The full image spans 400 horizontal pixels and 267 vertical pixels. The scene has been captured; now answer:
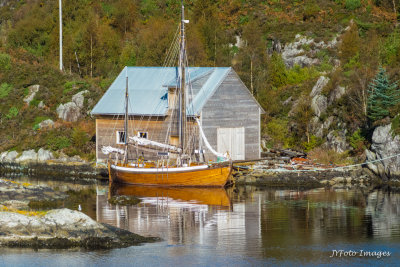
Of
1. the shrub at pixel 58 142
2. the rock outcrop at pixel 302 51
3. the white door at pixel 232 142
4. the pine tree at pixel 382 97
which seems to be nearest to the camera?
the pine tree at pixel 382 97

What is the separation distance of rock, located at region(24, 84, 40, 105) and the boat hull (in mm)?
19242

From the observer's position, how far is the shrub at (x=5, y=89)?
2434 inches

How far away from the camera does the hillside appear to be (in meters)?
51.3

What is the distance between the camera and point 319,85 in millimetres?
54062

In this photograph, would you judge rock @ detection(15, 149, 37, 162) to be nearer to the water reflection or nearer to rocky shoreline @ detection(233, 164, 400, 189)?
the water reflection

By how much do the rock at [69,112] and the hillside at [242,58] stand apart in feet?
1.43

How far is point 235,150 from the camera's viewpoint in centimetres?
4709

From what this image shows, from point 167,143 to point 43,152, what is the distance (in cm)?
1137

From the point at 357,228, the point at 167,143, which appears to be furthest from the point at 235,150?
the point at 357,228

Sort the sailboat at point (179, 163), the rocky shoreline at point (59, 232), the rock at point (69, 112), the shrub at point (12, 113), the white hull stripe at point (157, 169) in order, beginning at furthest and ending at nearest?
the shrub at point (12, 113), the rock at point (69, 112), the sailboat at point (179, 163), the white hull stripe at point (157, 169), the rocky shoreline at point (59, 232)

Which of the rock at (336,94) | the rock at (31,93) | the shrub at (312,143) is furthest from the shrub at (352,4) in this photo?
the rock at (31,93)

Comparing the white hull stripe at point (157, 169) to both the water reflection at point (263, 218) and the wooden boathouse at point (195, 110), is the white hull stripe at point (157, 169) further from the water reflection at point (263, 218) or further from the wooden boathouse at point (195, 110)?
the wooden boathouse at point (195, 110)

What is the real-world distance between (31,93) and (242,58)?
60.0 feet

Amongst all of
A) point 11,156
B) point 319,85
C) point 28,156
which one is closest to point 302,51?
point 319,85
